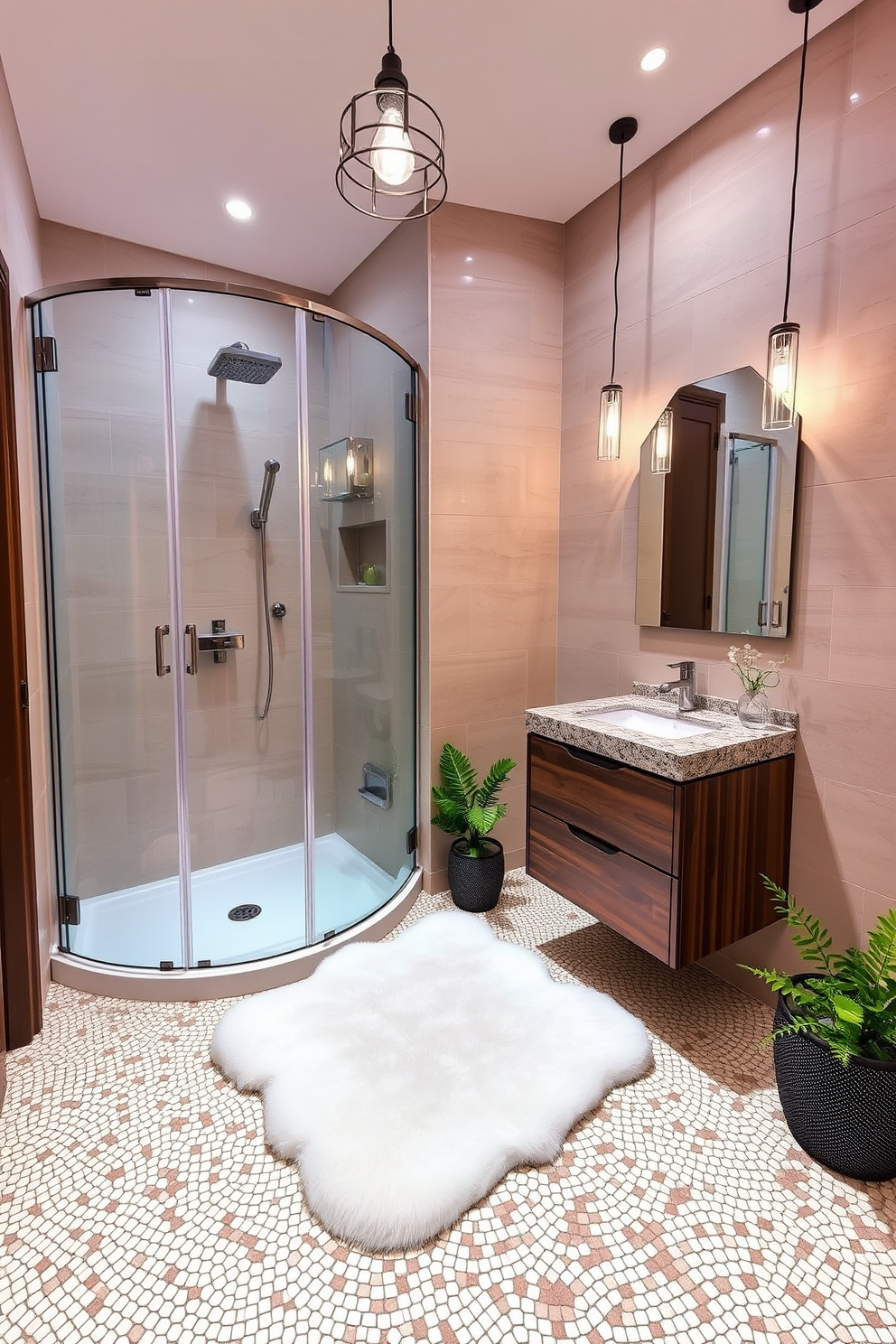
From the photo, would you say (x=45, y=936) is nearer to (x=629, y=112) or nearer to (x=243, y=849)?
(x=243, y=849)

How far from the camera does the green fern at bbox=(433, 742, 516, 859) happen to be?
2.59 meters

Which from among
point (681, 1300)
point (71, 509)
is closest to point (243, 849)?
point (71, 509)

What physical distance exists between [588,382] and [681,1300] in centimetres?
275

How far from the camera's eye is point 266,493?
8.46 feet

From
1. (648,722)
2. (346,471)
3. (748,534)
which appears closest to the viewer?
(748,534)

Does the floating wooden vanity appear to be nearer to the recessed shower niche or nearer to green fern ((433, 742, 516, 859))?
green fern ((433, 742, 516, 859))

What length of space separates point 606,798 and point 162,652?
1534mm

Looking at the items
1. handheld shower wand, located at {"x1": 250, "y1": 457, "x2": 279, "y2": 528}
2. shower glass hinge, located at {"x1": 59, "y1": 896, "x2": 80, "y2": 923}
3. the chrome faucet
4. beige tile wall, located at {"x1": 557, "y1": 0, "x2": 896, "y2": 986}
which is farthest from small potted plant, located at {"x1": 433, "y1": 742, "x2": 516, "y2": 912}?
shower glass hinge, located at {"x1": 59, "y1": 896, "x2": 80, "y2": 923}

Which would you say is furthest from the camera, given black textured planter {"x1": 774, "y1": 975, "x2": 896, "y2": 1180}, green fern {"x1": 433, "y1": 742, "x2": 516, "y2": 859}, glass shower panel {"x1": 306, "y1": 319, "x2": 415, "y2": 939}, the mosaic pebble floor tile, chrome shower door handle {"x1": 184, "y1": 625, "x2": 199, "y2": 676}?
green fern {"x1": 433, "y1": 742, "x2": 516, "y2": 859}

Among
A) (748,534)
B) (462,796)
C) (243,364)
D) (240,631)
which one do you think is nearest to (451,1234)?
(462,796)

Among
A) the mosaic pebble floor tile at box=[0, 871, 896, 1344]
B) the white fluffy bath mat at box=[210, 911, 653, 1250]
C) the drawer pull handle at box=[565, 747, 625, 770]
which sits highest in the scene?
the drawer pull handle at box=[565, 747, 625, 770]

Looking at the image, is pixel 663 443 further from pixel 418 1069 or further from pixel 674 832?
pixel 418 1069

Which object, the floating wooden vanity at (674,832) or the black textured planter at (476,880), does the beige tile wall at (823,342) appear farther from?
the black textured planter at (476,880)

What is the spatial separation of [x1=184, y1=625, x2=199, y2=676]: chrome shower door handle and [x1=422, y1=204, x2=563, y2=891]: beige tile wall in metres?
0.88
